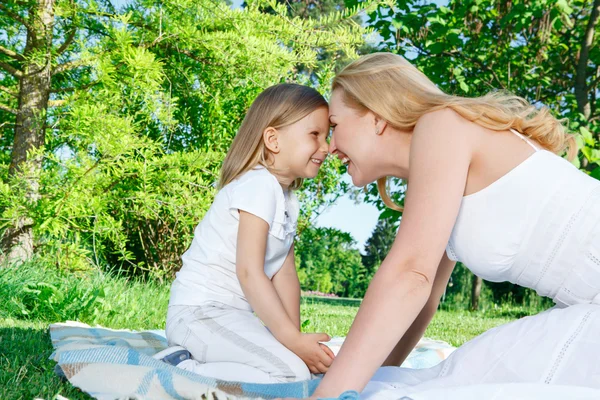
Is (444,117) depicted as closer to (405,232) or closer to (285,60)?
(405,232)

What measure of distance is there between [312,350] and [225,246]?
536mm

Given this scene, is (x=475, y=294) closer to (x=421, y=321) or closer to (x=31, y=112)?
(x=31, y=112)

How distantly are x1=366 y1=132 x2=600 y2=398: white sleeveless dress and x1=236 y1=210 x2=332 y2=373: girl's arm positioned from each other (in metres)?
0.43

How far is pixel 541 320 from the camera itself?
162 cm

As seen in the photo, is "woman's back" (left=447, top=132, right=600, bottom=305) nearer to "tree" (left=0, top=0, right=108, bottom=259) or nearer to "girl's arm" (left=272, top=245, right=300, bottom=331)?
"girl's arm" (left=272, top=245, right=300, bottom=331)

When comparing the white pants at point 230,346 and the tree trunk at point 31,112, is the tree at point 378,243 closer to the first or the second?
the tree trunk at point 31,112

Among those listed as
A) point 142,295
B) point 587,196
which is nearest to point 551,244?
point 587,196

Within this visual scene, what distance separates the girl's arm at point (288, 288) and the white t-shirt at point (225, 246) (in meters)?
0.14

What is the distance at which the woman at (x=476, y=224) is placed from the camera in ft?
4.74

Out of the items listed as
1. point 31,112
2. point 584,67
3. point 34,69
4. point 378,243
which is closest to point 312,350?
point 31,112

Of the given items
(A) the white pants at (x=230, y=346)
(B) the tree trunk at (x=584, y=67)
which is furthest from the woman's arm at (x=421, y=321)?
(B) the tree trunk at (x=584, y=67)

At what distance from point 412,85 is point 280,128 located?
Answer: 77 cm

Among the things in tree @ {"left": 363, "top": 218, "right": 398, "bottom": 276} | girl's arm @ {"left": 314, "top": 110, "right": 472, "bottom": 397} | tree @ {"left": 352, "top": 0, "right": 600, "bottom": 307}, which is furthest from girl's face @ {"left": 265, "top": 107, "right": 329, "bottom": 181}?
tree @ {"left": 363, "top": 218, "right": 398, "bottom": 276}

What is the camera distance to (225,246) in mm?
2273
